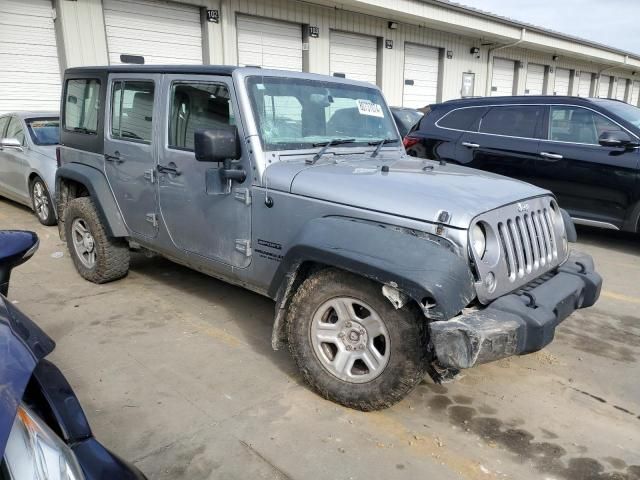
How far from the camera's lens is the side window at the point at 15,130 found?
7672mm

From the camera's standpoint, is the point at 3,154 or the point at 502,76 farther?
the point at 502,76

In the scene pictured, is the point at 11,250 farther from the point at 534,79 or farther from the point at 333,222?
the point at 534,79

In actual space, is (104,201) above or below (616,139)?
below

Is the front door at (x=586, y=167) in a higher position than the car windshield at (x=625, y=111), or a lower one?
lower

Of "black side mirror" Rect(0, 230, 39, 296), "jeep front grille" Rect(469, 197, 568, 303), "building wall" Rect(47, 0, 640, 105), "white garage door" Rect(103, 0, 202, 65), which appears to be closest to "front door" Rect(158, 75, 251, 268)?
"black side mirror" Rect(0, 230, 39, 296)

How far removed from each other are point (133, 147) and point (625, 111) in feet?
19.7

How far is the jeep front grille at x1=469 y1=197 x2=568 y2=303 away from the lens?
8.97 ft

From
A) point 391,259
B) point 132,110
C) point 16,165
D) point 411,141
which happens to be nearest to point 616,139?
point 411,141

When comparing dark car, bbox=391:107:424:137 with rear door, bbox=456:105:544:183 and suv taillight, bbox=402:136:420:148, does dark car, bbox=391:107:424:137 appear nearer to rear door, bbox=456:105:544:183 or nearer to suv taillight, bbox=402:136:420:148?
suv taillight, bbox=402:136:420:148

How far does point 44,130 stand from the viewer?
7.70 m

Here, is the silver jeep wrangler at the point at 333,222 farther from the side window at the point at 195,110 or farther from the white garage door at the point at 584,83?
the white garage door at the point at 584,83

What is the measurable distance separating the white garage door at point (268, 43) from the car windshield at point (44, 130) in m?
5.63

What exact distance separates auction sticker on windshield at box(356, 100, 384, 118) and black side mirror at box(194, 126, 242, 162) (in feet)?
3.97

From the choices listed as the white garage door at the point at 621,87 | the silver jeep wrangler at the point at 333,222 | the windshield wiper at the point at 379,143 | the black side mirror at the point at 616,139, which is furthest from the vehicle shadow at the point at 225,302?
the white garage door at the point at 621,87
